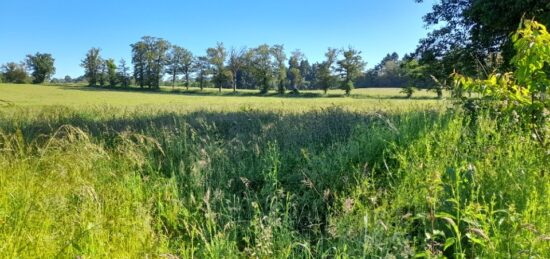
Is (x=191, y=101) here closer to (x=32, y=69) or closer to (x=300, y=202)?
(x=300, y=202)

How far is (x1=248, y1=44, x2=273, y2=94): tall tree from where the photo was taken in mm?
84188

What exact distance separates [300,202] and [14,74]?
113896mm

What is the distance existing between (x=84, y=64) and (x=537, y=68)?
119m

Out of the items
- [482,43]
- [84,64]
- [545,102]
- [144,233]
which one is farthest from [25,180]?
[84,64]

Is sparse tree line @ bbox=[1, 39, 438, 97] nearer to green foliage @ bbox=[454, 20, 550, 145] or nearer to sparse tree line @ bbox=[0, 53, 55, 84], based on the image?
sparse tree line @ bbox=[0, 53, 55, 84]

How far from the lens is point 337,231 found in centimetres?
280

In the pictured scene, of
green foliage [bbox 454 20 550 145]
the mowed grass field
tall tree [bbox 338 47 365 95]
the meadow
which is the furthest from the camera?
tall tree [bbox 338 47 365 95]

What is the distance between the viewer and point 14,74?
3583 inches

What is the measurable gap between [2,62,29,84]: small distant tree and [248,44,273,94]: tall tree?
63929 mm

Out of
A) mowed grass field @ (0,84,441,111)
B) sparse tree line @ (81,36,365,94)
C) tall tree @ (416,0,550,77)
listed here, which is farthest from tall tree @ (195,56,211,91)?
tall tree @ (416,0,550,77)

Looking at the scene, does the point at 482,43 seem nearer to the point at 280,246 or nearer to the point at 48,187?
the point at 280,246

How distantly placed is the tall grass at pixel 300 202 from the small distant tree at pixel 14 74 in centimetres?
11069

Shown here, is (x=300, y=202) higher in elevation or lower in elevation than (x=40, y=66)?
lower

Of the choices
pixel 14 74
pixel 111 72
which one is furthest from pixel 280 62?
pixel 14 74
